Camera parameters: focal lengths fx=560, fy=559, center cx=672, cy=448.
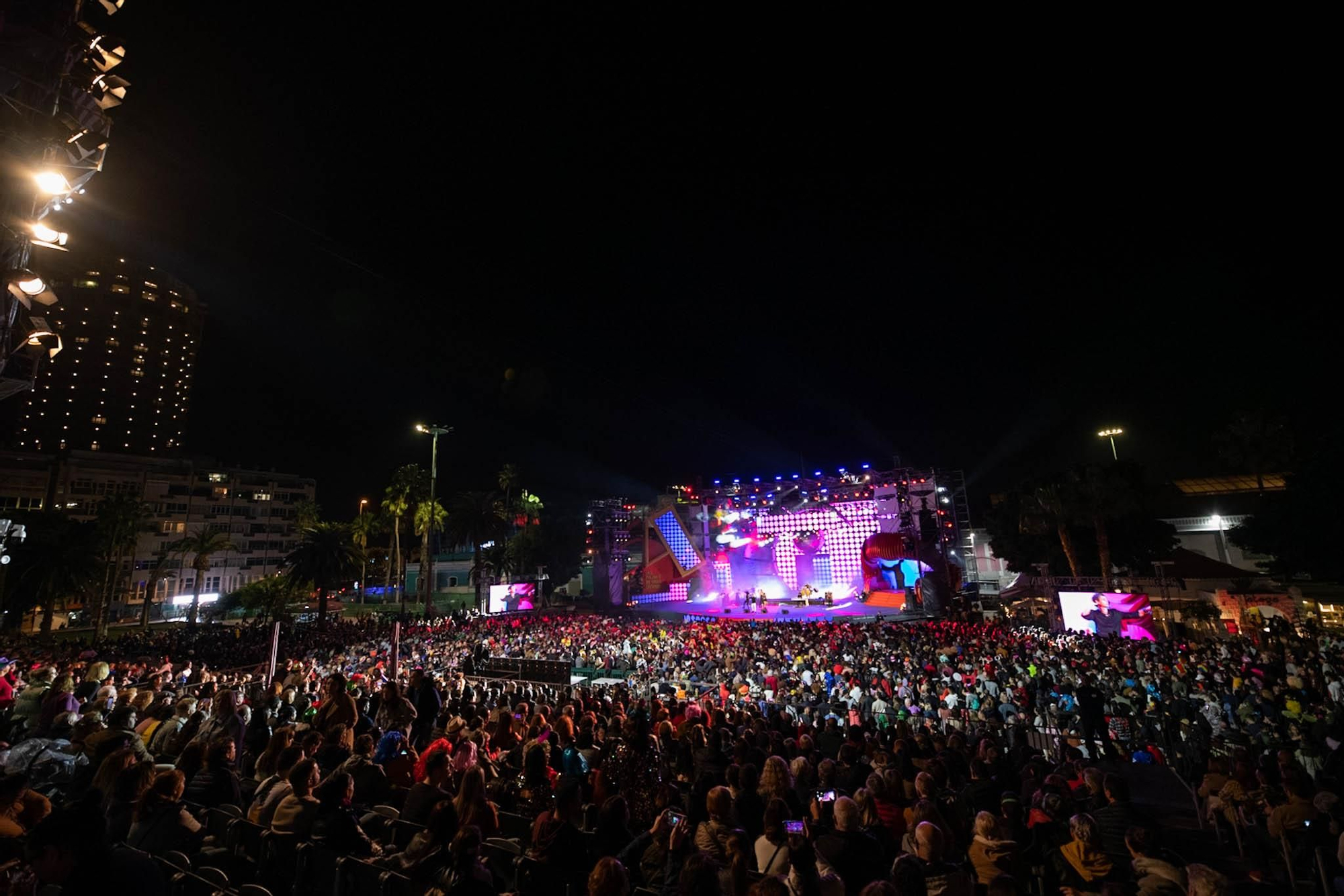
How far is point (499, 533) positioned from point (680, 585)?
2295cm

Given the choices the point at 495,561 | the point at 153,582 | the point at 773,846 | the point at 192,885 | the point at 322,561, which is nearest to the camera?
the point at 192,885

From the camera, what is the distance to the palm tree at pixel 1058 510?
31.4 m

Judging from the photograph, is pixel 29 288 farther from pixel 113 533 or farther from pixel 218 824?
pixel 113 533

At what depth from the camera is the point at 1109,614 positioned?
79.8 ft

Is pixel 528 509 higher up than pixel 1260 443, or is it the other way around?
pixel 528 509

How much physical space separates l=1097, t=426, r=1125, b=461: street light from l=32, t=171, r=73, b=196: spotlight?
53.1 metres

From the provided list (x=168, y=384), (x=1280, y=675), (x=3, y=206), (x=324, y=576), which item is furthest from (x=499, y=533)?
(x=168, y=384)

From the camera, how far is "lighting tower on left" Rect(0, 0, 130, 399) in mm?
8336

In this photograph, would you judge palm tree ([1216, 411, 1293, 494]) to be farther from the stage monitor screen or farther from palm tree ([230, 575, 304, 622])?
palm tree ([230, 575, 304, 622])

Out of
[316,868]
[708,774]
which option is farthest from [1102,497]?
[316,868]

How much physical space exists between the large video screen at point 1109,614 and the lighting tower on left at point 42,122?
1293 inches

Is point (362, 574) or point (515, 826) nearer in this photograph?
point (515, 826)

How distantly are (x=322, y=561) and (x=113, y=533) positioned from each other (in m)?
15.3

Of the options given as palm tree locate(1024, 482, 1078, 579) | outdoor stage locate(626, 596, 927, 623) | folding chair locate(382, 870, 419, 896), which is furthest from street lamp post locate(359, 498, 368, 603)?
palm tree locate(1024, 482, 1078, 579)
